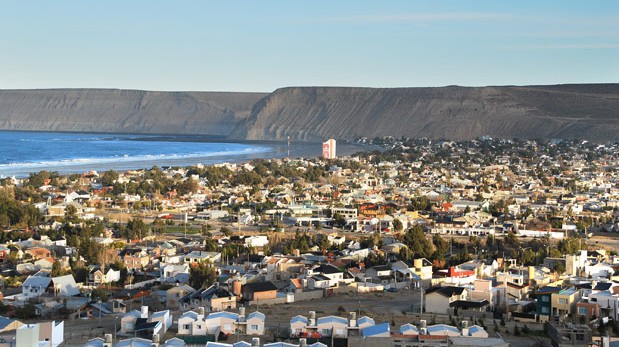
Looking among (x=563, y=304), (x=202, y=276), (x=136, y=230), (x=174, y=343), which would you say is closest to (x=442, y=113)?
(x=136, y=230)

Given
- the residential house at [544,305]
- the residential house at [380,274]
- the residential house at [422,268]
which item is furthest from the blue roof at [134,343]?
the residential house at [422,268]

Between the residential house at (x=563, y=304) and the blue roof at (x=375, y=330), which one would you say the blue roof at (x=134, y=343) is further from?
the residential house at (x=563, y=304)

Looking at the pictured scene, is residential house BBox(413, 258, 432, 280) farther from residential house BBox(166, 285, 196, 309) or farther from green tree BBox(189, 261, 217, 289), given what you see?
residential house BBox(166, 285, 196, 309)

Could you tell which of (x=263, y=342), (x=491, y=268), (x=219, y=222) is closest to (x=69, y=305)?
(x=263, y=342)

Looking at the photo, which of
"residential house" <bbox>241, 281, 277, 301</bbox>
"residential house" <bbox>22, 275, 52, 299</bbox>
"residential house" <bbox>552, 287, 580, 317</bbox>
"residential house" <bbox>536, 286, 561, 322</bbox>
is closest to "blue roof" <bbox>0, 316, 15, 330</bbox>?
"residential house" <bbox>22, 275, 52, 299</bbox>

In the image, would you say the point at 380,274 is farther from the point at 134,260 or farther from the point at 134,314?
the point at 134,314

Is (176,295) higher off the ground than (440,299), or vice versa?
(440,299)
